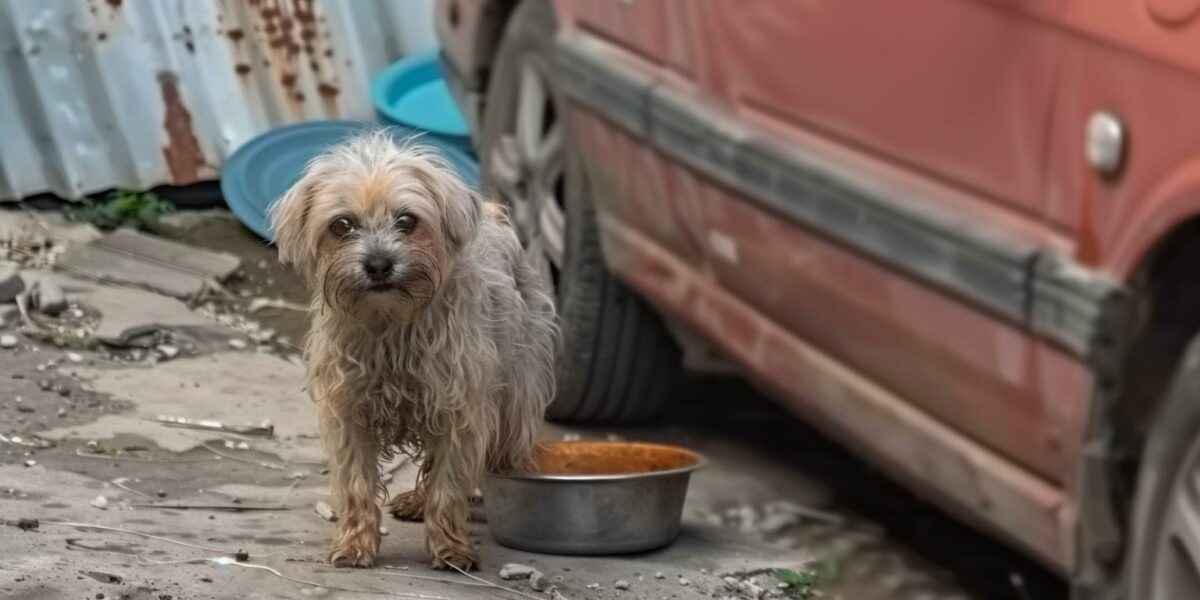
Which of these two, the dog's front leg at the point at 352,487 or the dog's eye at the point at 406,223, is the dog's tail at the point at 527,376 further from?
the dog's eye at the point at 406,223

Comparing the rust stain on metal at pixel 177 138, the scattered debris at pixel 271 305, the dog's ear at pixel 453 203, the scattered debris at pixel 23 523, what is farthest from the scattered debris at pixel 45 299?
the dog's ear at pixel 453 203

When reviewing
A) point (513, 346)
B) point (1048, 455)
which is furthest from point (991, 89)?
point (513, 346)

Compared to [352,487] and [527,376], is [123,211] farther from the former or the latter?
[352,487]

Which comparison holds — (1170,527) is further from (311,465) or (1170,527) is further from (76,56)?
(76,56)

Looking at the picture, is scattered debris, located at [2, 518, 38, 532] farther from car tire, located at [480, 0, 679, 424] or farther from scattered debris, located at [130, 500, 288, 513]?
car tire, located at [480, 0, 679, 424]

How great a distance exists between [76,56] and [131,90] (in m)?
0.29

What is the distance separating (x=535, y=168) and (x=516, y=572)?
5.89 feet

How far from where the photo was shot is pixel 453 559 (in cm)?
457

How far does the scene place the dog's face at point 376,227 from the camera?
4.29 meters

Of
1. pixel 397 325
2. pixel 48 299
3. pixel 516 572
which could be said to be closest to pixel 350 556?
pixel 516 572

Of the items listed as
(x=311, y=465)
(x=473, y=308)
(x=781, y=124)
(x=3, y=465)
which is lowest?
(x=311, y=465)

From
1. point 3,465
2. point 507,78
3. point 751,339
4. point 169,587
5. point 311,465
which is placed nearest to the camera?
point 169,587

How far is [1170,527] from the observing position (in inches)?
120

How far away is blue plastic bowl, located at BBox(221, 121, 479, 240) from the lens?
8.44 m
